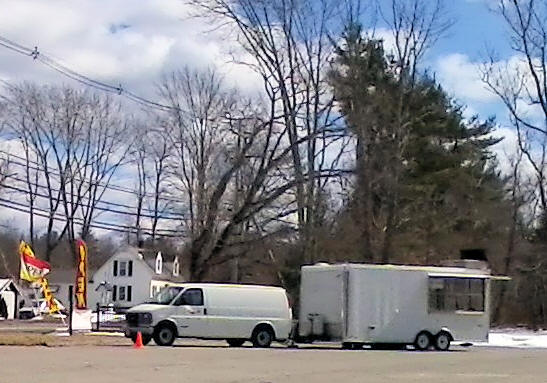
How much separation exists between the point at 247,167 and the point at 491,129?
22.4 metres

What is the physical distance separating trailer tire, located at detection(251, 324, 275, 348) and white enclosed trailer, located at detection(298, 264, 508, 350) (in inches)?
54.1

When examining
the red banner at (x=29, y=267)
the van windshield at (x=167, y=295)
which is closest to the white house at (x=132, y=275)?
the red banner at (x=29, y=267)

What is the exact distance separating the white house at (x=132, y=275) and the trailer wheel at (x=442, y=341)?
54.5 meters

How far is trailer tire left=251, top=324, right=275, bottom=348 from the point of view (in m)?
33.1

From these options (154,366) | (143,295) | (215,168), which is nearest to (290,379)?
(154,366)

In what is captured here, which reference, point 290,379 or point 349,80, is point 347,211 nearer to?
point 349,80

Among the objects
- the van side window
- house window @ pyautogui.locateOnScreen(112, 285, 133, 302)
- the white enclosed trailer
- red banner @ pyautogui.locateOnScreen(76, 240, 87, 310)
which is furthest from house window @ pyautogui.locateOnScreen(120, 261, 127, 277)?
the van side window

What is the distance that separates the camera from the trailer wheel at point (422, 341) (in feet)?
112

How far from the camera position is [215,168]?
54.6 metres

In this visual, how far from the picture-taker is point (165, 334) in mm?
32031

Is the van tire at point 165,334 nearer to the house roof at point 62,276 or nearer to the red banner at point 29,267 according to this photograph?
the red banner at point 29,267

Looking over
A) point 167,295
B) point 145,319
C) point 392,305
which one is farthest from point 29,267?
point 392,305

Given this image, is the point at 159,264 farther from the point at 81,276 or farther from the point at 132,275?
the point at 81,276

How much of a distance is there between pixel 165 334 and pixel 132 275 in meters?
59.8
